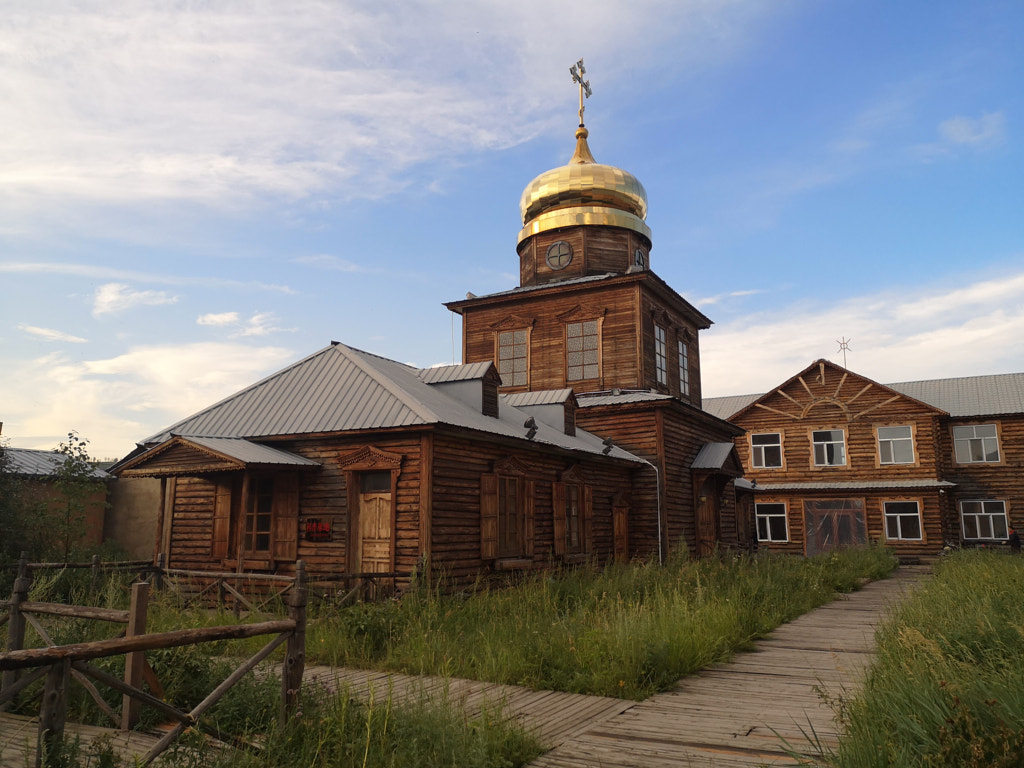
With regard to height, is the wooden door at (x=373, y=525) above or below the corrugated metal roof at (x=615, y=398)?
below

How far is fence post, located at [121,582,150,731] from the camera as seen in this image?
19.4 ft

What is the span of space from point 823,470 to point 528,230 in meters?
16.7

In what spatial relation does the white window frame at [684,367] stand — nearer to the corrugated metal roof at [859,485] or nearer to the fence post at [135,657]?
the corrugated metal roof at [859,485]

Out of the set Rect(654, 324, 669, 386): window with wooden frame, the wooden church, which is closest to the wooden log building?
the wooden church

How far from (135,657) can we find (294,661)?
159 centimetres

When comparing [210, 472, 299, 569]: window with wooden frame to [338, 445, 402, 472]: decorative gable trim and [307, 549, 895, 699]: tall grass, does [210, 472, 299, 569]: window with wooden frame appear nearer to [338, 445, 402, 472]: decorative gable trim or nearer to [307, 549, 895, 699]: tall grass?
[338, 445, 402, 472]: decorative gable trim

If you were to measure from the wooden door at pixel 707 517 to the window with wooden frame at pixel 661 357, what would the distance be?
3.54m

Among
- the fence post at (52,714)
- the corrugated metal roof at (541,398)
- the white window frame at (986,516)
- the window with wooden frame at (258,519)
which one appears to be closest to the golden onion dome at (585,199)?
the corrugated metal roof at (541,398)

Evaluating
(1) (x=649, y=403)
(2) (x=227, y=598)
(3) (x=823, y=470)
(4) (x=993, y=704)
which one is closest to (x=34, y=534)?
(2) (x=227, y=598)

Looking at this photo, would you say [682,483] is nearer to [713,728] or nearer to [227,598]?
[227,598]

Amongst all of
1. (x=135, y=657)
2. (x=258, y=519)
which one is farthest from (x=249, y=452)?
(x=135, y=657)

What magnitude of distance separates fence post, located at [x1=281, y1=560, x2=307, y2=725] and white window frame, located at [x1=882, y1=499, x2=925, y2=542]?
30.6 metres

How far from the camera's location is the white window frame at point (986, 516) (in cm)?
3086

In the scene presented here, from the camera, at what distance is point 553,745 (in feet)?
19.4
